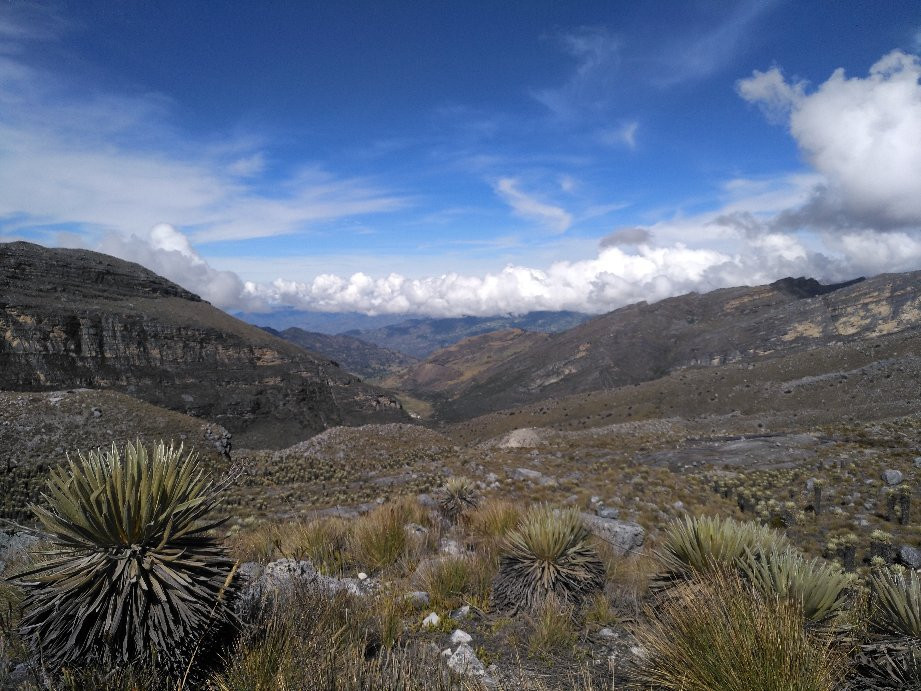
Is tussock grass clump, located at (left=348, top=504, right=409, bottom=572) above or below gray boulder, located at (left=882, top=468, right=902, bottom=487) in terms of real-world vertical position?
above

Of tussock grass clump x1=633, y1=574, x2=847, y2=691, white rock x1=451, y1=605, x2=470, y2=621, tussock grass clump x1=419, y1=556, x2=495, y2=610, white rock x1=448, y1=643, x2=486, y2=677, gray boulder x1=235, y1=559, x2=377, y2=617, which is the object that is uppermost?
tussock grass clump x1=633, y1=574, x2=847, y2=691

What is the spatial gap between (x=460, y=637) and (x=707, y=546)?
2.87 metres

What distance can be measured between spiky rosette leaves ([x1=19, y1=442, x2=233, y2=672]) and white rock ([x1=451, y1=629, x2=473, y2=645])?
2.30 meters

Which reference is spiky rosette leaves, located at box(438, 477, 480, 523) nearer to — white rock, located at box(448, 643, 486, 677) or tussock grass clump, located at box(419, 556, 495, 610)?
tussock grass clump, located at box(419, 556, 495, 610)

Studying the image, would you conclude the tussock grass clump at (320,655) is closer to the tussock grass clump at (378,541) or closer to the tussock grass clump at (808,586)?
the tussock grass clump at (378,541)

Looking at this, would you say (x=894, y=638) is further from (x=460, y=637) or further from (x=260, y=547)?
(x=260, y=547)

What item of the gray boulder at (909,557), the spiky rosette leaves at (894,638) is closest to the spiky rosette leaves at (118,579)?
the spiky rosette leaves at (894,638)

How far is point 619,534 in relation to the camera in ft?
26.3

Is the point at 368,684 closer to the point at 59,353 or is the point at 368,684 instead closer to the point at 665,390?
the point at 665,390

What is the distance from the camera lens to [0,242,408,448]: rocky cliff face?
263 feet

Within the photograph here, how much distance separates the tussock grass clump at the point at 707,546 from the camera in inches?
188

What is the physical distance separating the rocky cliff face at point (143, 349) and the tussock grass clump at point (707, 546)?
91272 millimetres

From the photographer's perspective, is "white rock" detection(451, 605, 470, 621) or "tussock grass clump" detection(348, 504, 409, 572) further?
"tussock grass clump" detection(348, 504, 409, 572)

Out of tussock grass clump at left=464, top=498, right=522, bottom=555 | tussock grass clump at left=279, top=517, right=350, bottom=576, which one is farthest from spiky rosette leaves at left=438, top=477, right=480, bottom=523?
tussock grass clump at left=279, top=517, right=350, bottom=576
